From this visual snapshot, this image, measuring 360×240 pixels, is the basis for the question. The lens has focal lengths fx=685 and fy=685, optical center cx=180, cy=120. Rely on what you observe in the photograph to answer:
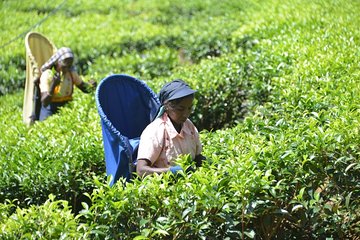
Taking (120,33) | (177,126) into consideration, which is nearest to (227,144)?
(177,126)

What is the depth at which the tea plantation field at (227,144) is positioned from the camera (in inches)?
162

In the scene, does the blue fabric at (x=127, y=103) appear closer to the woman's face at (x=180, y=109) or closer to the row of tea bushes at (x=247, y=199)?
the woman's face at (x=180, y=109)

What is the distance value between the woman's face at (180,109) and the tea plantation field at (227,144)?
1.14 ft

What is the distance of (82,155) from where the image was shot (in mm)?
5969

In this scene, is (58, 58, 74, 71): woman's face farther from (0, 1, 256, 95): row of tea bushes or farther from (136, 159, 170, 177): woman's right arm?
(136, 159, 170, 177): woman's right arm

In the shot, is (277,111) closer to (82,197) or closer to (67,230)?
(82,197)

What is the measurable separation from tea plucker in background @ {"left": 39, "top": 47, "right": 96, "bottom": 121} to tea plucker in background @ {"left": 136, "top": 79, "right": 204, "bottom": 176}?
3.17m

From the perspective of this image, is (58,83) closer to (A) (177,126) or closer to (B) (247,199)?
(A) (177,126)

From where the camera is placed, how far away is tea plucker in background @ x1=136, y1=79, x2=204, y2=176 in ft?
15.3

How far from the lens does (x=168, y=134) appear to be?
476 centimetres

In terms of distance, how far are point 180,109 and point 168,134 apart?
0.20 metres

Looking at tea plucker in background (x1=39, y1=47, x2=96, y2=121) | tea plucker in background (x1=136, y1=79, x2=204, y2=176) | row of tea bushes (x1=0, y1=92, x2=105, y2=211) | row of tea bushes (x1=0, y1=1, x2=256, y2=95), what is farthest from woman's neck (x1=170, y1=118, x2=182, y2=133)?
row of tea bushes (x1=0, y1=1, x2=256, y2=95)

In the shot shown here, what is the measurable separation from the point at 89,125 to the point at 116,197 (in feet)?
8.96

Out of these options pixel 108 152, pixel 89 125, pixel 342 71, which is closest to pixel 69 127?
pixel 89 125
